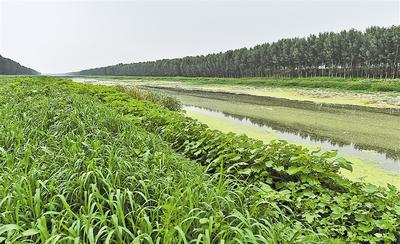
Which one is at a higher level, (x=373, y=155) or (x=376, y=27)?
(x=376, y=27)

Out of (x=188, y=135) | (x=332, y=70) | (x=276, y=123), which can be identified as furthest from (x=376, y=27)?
(x=188, y=135)

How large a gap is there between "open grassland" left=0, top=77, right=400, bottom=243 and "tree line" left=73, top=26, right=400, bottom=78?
54952 millimetres

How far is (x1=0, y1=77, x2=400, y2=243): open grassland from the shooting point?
2182 millimetres

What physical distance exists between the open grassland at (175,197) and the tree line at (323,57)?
5495cm

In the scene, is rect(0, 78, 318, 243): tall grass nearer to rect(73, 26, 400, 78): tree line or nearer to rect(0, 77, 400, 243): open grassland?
rect(0, 77, 400, 243): open grassland

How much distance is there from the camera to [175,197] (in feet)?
8.27

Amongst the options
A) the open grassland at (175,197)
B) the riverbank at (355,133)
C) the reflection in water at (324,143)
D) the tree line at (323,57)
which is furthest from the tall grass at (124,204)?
the tree line at (323,57)

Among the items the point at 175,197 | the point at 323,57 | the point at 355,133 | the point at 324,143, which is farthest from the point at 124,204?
the point at 323,57

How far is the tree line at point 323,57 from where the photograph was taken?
5091 centimetres

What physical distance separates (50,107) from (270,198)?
5.22 metres

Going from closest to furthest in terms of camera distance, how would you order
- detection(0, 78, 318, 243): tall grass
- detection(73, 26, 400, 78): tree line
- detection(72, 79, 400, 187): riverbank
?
detection(0, 78, 318, 243): tall grass
detection(72, 79, 400, 187): riverbank
detection(73, 26, 400, 78): tree line

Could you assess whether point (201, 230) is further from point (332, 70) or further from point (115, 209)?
point (332, 70)

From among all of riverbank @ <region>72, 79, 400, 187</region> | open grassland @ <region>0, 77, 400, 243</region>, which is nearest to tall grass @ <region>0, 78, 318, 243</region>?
open grassland @ <region>0, 77, 400, 243</region>

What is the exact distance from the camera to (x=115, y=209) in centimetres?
246
